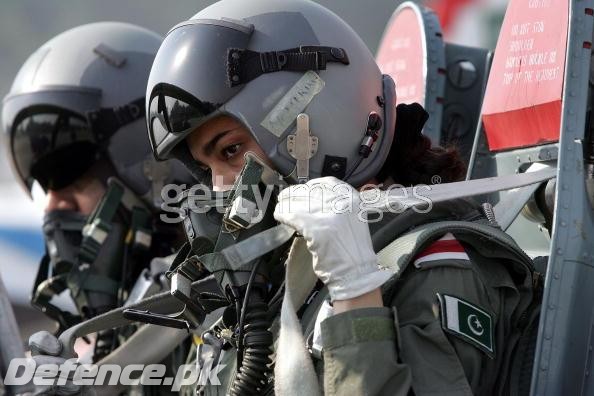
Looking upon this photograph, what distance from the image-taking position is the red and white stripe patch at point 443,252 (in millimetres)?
2018

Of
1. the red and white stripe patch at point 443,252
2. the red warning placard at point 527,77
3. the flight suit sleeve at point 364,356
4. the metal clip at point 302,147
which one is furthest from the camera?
the red warning placard at point 527,77

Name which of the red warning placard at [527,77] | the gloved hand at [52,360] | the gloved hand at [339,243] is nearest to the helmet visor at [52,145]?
the gloved hand at [52,360]

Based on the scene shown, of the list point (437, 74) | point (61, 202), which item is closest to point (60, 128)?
point (61, 202)

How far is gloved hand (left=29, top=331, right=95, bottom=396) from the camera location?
2.64 meters

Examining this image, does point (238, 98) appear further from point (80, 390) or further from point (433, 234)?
point (80, 390)

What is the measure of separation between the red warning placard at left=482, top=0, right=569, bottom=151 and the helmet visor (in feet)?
5.34

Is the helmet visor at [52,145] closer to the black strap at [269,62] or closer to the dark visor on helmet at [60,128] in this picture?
the dark visor on helmet at [60,128]

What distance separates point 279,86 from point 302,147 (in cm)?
16

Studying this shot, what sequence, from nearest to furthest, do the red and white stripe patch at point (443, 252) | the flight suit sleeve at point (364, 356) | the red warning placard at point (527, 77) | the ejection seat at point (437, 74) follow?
1. the flight suit sleeve at point (364, 356)
2. the red and white stripe patch at point (443, 252)
3. the red warning placard at point (527, 77)
4. the ejection seat at point (437, 74)

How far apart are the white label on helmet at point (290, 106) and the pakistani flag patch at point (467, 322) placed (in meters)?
0.59

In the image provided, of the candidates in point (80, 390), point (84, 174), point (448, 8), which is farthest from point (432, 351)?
point (448, 8)

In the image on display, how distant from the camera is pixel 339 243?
1.85m

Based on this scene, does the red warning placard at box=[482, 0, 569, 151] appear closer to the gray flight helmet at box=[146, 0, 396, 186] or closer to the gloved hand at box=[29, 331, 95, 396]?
the gray flight helmet at box=[146, 0, 396, 186]

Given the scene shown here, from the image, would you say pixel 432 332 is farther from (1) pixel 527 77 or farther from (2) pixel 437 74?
(2) pixel 437 74
